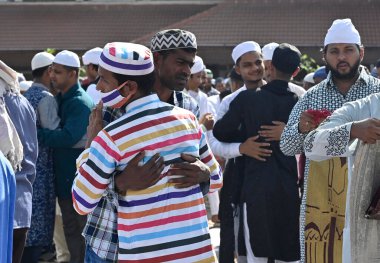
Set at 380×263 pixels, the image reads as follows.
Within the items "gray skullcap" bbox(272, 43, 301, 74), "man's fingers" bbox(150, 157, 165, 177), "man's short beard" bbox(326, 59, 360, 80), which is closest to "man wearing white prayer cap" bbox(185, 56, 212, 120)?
"gray skullcap" bbox(272, 43, 301, 74)

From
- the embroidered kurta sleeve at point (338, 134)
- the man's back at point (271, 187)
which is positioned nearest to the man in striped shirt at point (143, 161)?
the embroidered kurta sleeve at point (338, 134)

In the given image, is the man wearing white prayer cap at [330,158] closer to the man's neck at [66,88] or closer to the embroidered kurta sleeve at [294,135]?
the embroidered kurta sleeve at [294,135]

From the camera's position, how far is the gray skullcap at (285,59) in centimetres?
567

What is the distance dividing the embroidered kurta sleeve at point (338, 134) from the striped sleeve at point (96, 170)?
1090mm

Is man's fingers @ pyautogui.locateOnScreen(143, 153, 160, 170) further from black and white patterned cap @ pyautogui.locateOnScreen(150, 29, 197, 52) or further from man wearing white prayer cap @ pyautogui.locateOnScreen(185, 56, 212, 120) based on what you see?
man wearing white prayer cap @ pyautogui.locateOnScreen(185, 56, 212, 120)

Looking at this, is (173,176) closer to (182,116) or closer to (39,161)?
(182,116)

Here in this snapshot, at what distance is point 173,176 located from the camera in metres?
3.50

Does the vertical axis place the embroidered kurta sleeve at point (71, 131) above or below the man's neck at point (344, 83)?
below

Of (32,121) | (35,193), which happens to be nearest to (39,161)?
(35,193)

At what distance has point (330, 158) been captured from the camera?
4.60m

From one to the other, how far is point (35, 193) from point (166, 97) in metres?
2.81

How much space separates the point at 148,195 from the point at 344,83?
1.84 meters

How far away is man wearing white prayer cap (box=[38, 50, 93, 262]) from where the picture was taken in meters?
6.78

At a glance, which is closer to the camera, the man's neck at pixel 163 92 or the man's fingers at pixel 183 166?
the man's fingers at pixel 183 166
